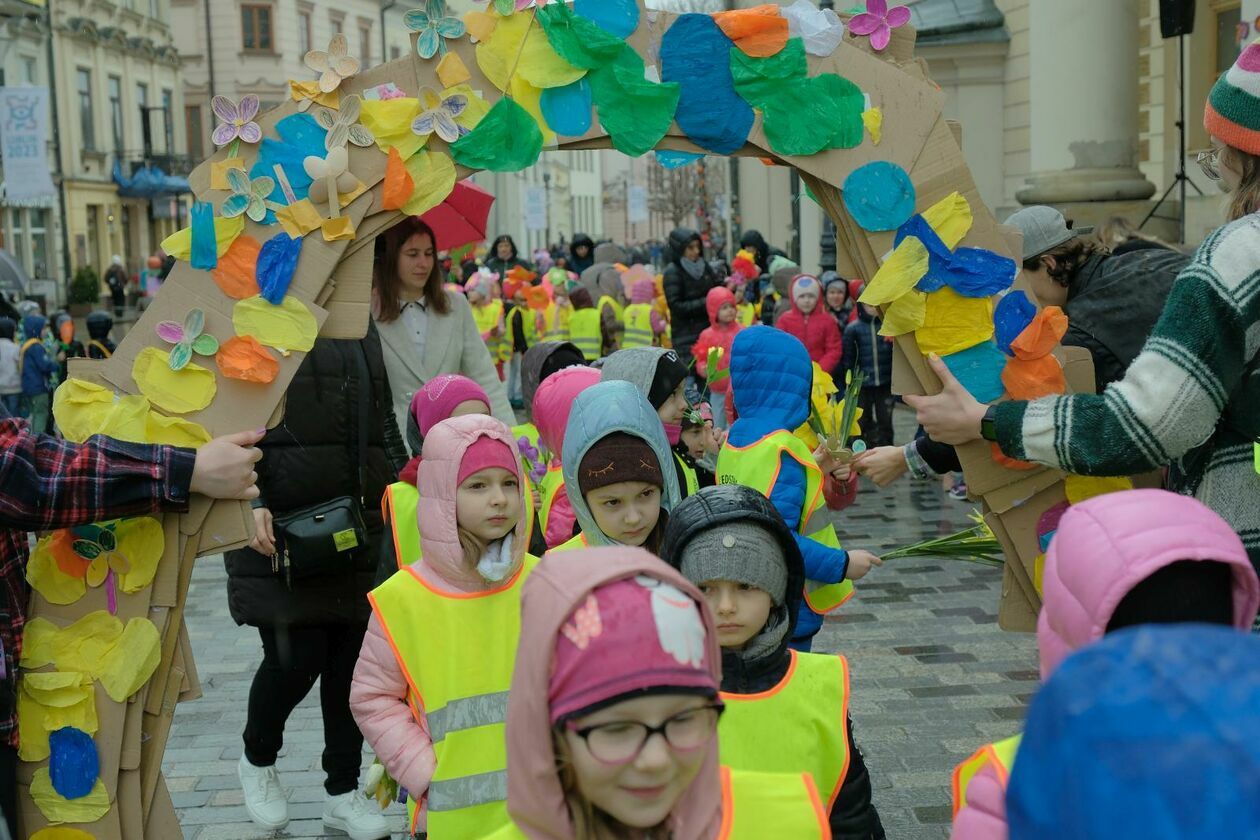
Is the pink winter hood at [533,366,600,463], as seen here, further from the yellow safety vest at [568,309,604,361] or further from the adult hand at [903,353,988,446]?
the yellow safety vest at [568,309,604,361]

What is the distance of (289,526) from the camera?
14.9ft

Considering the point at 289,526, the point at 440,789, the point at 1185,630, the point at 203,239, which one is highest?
the point at 203,239

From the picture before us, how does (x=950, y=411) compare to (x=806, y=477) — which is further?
(x=806, y=477)

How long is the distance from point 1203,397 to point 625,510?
1378 millimetres

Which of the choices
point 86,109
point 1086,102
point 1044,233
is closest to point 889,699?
point 1044,233

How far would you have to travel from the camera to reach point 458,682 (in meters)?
3.44

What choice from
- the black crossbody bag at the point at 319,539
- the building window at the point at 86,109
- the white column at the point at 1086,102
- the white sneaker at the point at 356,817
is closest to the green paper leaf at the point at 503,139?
the black crossbody bag at the point at 319,539

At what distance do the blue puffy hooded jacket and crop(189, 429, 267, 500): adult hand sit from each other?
2520mm

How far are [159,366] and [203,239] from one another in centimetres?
32

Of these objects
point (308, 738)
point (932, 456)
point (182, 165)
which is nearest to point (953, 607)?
point (308, 738)

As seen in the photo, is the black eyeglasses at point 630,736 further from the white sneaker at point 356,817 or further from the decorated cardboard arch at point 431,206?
the white sneaker at point 356,817

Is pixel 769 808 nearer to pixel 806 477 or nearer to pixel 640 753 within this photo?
pixel 640 753

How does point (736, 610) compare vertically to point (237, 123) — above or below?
below

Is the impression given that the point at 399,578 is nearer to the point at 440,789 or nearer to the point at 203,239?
Result: the point at 440,789
